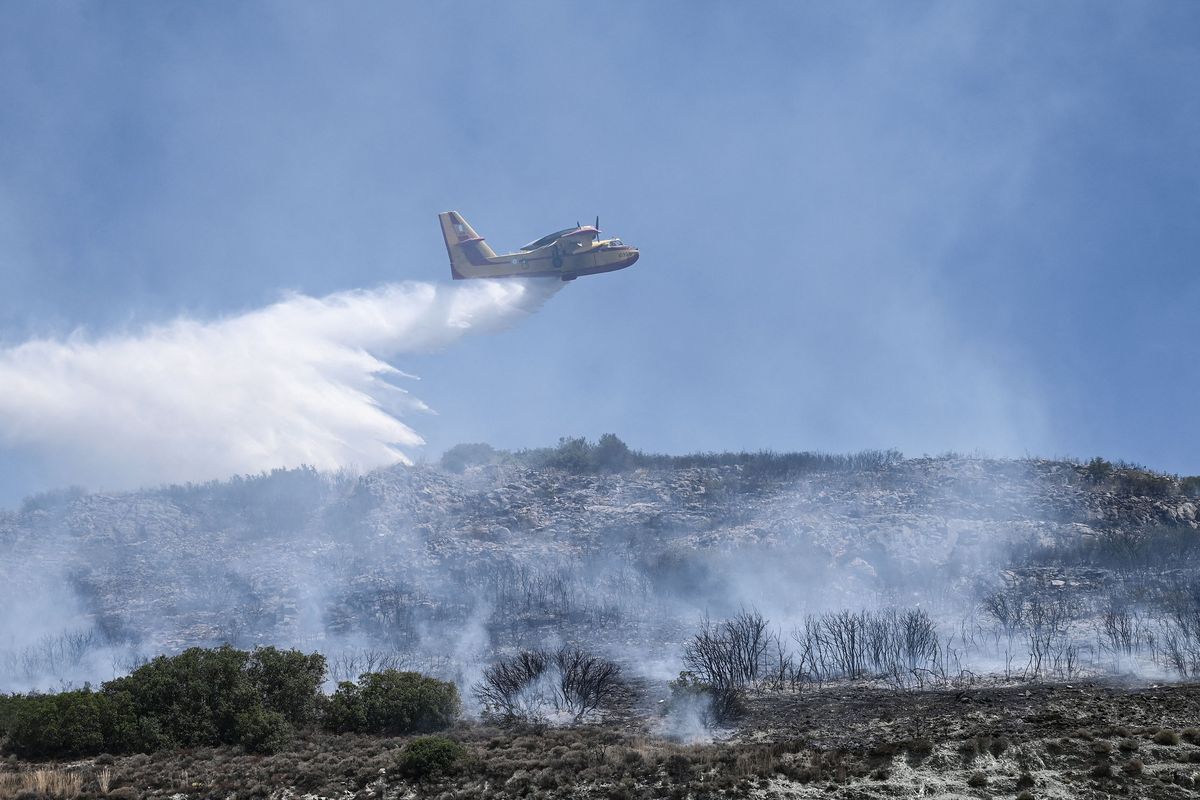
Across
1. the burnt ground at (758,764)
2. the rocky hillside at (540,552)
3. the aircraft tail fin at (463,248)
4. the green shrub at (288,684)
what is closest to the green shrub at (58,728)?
the burnt ground at (758,764)

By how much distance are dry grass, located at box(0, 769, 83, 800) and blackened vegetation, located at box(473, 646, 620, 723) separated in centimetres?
1757

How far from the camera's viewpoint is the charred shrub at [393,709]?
141 ft

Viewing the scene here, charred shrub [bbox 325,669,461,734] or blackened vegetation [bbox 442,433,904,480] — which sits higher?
blackened vegetation [bbox 442,433,904,480]

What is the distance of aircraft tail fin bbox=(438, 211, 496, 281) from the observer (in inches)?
2537

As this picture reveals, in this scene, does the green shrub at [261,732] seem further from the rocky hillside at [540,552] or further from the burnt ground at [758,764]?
the rocky hillside at [540,552]

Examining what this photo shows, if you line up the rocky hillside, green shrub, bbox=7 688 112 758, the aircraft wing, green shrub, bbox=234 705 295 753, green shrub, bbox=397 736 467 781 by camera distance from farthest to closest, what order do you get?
the rocky hillside
the aircraft wing
green shrub, bbox=234 705 295 753
green shrub, bbox=7 688 112 758
green shrub, bbox=397 736 467 781

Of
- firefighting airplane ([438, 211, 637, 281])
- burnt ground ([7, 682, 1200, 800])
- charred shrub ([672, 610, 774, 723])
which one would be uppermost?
firefighting airplane ([438, 211, 637, 281])

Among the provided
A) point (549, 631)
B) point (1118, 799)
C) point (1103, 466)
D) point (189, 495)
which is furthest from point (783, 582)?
→ point (189, 495)

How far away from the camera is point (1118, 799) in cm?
3189

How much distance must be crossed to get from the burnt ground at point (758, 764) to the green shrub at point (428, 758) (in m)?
0.22

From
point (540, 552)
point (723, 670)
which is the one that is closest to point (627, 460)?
point (540, 552)

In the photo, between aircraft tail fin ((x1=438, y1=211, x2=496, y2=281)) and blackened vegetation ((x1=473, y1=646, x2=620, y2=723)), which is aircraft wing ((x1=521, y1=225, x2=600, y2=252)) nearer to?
aircraft tail fin ((x1=438, y1=211, x2=496, y2=281))

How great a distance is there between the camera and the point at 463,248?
64.6 m

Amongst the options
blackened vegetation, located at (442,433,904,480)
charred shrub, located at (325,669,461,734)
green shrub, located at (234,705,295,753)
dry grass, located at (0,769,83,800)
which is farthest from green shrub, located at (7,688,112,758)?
blackened vegetation, located at (442,433,904,480)
